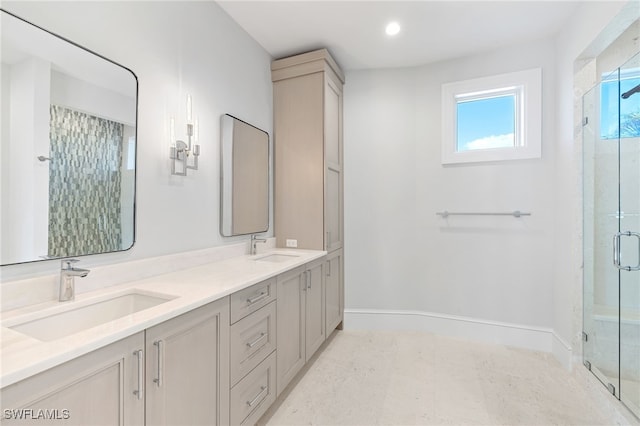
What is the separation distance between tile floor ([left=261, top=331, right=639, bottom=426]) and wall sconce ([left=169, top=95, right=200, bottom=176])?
155 cm

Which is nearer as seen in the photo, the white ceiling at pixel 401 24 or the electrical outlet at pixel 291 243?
the white ceiling at pixel 401 24

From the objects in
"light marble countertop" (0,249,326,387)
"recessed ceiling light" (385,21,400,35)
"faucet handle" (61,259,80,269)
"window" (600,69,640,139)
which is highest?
"recessed ceiling light" (385,21,400,35)

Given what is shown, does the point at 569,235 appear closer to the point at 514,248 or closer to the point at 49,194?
the point at 514,248

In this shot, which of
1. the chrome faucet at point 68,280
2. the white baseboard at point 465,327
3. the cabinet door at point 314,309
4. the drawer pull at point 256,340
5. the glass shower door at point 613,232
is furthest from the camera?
the white baseboard at point 465,327

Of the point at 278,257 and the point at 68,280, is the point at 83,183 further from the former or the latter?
the point at 278,257

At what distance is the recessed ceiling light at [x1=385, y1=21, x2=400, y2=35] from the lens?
90.0 inches

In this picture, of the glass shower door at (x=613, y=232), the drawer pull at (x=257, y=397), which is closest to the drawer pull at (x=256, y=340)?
the drawer pull at (x=257, y=397)

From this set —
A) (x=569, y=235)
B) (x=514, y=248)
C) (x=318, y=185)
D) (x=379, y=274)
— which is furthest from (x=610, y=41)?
(x=379, y=274)

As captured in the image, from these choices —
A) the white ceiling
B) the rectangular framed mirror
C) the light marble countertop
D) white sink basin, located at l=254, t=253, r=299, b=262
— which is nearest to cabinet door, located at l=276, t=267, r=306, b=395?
the light marble countertop

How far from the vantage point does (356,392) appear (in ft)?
6.52

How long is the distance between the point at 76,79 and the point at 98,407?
49.7 inches

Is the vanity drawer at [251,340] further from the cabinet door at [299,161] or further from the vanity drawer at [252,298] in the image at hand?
the cabinet door at [299,161]

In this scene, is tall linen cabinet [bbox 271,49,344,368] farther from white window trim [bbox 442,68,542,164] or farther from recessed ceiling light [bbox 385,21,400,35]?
white window trim [bbox 442,68,542,164]

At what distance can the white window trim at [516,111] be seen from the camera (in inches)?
101
